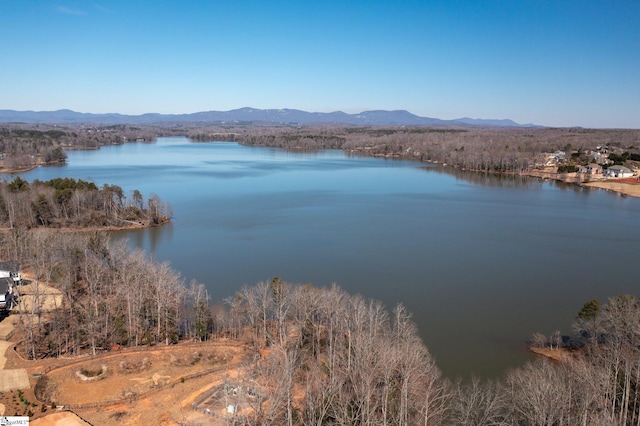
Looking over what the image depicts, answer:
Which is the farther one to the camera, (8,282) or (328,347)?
(8,282)

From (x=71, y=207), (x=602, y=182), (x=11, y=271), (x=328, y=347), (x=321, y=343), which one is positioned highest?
(x=602, y=182)

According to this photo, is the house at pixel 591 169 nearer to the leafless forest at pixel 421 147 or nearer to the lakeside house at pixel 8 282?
the leafless forest at pixel 421 147

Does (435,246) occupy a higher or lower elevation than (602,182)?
lower

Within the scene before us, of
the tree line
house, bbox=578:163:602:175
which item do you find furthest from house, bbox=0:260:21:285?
house, bbox=578:163:602:175

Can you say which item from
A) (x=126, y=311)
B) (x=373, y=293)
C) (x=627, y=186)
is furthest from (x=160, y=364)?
(x=627, y=186)

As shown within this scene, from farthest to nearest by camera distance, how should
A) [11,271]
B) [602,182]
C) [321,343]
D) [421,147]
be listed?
[421,147] → [602,182] → [11,271] → [321,343]

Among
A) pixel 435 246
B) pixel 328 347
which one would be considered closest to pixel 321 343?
pixel 328 347

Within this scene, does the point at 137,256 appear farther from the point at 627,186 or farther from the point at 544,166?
the point at 544,166

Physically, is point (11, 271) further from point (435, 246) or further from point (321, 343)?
point (435, 246)

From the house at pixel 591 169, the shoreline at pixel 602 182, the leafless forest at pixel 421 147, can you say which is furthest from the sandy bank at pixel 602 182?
the leafless forest at pixel 421 147
